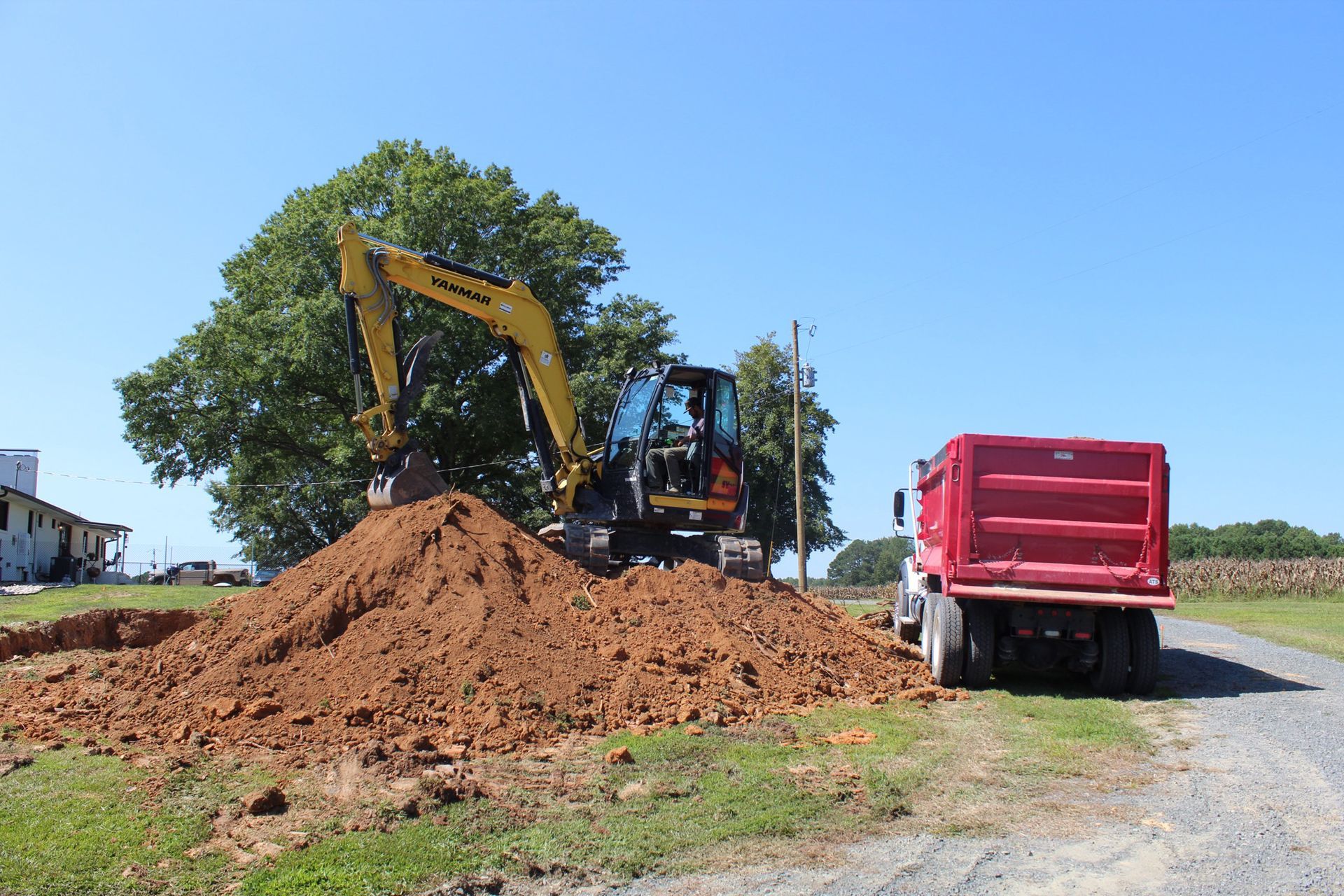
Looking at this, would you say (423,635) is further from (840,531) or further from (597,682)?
(840,531)

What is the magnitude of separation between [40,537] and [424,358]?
34.0m

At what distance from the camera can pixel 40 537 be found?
39.7m

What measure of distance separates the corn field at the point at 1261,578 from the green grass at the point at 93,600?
31.9 meters

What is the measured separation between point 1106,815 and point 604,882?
3.25 m

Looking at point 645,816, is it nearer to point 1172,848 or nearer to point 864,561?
point 1172,848

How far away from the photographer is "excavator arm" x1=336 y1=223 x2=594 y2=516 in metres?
13.0

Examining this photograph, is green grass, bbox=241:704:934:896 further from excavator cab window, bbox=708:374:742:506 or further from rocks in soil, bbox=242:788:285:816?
excavator cab window, bbox=708:374:742:506

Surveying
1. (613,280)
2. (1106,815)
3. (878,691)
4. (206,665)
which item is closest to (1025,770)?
(1106,815)

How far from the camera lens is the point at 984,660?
35.7ft

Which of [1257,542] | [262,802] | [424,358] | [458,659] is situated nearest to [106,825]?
[262,802]

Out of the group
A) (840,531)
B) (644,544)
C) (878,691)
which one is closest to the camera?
(878,691)

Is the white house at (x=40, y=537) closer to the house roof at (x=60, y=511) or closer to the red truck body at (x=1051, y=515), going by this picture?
the house roof at (x=60, y=511)

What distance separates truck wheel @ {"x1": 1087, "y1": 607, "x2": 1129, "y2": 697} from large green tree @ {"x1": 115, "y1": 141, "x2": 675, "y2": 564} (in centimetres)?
1956

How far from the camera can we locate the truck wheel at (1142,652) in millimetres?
10648
